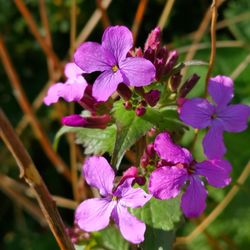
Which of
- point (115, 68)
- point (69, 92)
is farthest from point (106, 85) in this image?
point (69, 92)

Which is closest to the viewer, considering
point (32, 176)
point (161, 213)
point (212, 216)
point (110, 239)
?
point (32, 176)

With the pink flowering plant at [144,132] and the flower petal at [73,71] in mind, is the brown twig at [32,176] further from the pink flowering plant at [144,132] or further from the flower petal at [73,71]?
the flower petal at [73,71]

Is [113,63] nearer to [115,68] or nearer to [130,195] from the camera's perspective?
[115,68]

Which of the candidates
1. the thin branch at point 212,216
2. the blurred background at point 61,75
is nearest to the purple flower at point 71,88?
the blurred background at point 61,75

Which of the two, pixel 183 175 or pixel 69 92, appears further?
pixel 69 92

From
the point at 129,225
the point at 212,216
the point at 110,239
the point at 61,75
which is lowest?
the point at 212,216

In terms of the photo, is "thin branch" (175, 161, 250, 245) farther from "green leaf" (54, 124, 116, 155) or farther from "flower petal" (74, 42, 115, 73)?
"flower petal" (74, 42, 115, 73)

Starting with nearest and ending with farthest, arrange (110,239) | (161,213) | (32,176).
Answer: (32,176)
(161,213)
(110,239)

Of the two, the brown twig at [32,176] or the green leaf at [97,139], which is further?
the green leaf at [97,139]
